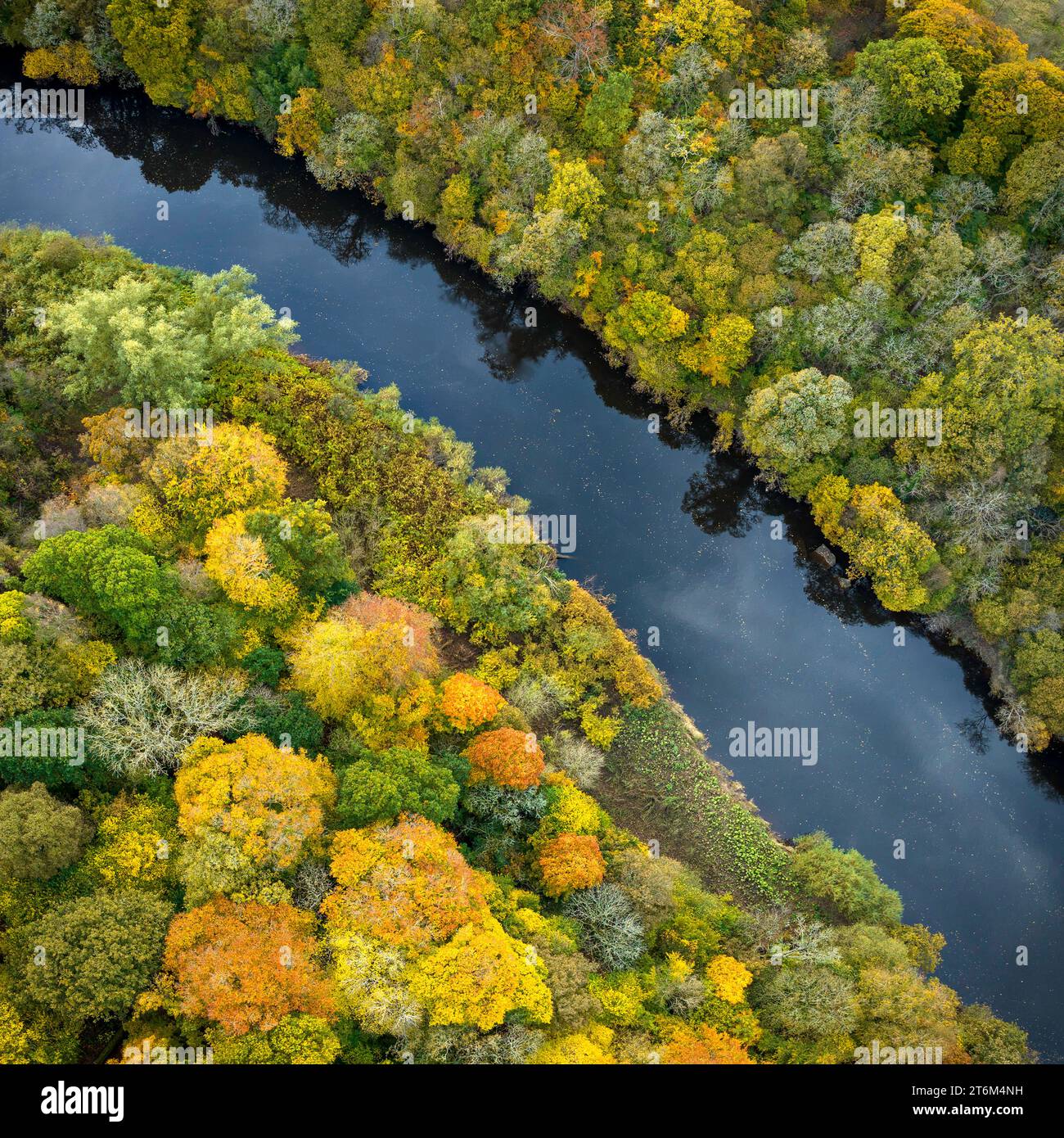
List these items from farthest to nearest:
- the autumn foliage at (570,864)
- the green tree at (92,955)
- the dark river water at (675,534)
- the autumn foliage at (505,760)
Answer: the dark river water at (675,534) < the autumn foliage at (505,760) < the autumn foliage at (570,864) < the green tree at (92,955)

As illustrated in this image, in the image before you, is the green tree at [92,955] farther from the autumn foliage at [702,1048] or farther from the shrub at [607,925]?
the autumn foliage at [702,1048]

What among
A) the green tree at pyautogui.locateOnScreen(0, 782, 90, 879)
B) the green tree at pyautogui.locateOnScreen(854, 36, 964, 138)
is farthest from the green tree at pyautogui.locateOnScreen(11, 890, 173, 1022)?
the green tree at pyautogui.locateOnScreen(854, 36, 964, 138)

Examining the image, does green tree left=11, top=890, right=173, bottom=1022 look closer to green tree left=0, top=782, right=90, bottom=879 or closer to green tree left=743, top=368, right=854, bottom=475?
green tree left=0, top=782, right=90, bottom=879

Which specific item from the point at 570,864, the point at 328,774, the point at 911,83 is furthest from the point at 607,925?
the point at 911,83

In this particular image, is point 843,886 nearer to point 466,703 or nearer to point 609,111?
point 466,703

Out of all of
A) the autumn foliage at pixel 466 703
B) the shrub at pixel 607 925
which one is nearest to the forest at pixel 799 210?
the autumn foliage at pixel 466 703

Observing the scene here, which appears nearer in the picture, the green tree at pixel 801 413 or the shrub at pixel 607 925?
the shrub at pixel 607 925
